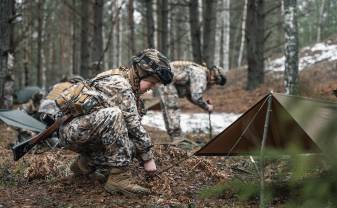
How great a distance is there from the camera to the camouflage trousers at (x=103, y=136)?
163 inches

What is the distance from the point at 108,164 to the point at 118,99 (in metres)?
0.59

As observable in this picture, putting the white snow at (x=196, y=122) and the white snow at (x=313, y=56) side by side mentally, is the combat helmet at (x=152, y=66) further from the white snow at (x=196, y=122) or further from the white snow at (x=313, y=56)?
the white snow at (x=313, y=56)

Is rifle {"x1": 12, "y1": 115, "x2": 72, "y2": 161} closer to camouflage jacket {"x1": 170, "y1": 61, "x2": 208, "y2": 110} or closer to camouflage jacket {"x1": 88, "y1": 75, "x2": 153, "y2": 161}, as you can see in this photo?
camouflage jacket {"x1": 88, "y1": 75, "x2": 153, "y2": 161}

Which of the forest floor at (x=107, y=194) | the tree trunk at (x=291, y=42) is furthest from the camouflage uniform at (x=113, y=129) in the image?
the tree trunk at (x=291, y=42)

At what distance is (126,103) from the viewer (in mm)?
4277

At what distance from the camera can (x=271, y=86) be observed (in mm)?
17156

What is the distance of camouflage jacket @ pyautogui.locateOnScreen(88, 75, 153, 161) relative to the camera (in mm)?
A: 4273

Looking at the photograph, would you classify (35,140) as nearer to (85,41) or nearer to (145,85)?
(145,85)

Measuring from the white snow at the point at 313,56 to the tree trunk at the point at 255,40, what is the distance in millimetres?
3069

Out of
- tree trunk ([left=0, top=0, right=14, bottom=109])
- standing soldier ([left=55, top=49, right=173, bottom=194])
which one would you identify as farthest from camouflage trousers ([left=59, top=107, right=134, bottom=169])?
tree trunk ([left=0, top=0, right=14, bottom=109])

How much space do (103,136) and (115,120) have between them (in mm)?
184

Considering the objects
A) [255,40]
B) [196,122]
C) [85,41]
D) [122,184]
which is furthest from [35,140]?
[255,40]

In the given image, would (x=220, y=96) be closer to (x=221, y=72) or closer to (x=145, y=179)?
(x=221, y=72)

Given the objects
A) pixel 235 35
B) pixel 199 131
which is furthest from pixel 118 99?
pixel 235 35
